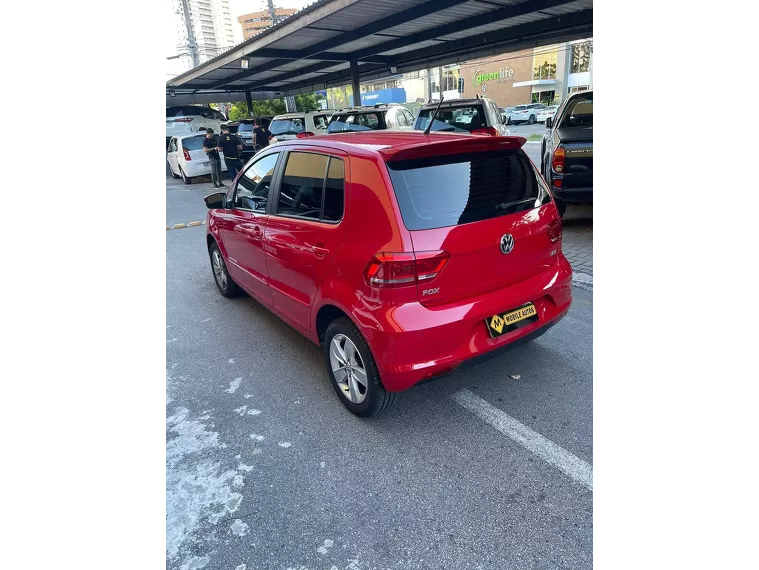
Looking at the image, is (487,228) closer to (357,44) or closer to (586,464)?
(586,464)

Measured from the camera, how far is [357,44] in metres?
14.0

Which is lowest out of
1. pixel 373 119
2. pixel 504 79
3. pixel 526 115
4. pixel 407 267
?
pixel 407 267

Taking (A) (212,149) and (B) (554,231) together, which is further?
(A) (212,149)

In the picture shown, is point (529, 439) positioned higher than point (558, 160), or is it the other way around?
point (558, 160)

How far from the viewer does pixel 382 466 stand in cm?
267

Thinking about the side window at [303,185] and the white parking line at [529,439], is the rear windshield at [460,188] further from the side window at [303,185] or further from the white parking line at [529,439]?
the white parking line at [529,439]

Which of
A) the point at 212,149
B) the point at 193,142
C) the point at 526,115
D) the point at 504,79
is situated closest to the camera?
the point at 212,149

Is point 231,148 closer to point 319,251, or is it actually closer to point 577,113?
point 577,113

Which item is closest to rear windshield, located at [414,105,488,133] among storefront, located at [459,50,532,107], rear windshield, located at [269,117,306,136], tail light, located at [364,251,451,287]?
rear windshield, located at [269,117,306,136]

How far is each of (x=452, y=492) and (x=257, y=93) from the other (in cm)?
3288

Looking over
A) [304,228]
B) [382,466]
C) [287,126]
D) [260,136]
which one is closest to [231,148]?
[260,136]

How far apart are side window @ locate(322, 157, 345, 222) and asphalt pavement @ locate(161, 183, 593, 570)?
51.8 inches

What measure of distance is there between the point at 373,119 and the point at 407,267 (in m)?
11.7
